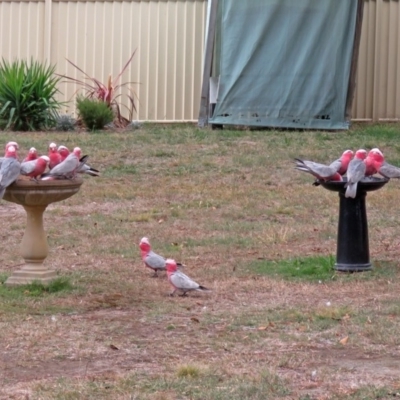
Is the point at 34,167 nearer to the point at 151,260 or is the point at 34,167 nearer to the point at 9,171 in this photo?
the point at 9,171

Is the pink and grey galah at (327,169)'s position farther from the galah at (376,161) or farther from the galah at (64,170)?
the galah at (64,170)

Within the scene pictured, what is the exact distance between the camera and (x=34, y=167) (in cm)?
866

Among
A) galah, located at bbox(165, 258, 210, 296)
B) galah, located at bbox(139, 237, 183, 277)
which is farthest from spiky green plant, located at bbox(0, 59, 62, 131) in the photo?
galah, located at bbox(165, 258, 210, 296)

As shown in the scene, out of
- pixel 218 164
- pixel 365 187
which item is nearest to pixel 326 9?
pixel 218 164

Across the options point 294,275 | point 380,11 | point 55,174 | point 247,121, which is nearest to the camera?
point 55,174

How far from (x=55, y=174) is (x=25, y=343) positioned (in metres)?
1.77

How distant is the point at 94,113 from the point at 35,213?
7648mm

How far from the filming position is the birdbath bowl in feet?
28.3

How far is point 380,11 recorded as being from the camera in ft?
60.2

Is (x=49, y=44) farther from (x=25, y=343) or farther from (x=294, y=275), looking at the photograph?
(x=25, y=343)

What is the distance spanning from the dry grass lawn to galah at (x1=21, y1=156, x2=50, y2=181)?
881mm

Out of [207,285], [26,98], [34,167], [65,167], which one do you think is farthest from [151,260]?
[26,98]

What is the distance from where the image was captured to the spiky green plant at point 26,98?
16406mm

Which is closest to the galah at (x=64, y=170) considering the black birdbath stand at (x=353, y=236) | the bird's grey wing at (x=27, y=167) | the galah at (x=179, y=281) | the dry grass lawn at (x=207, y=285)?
the bird's grey wing at (x=27, y=167)
